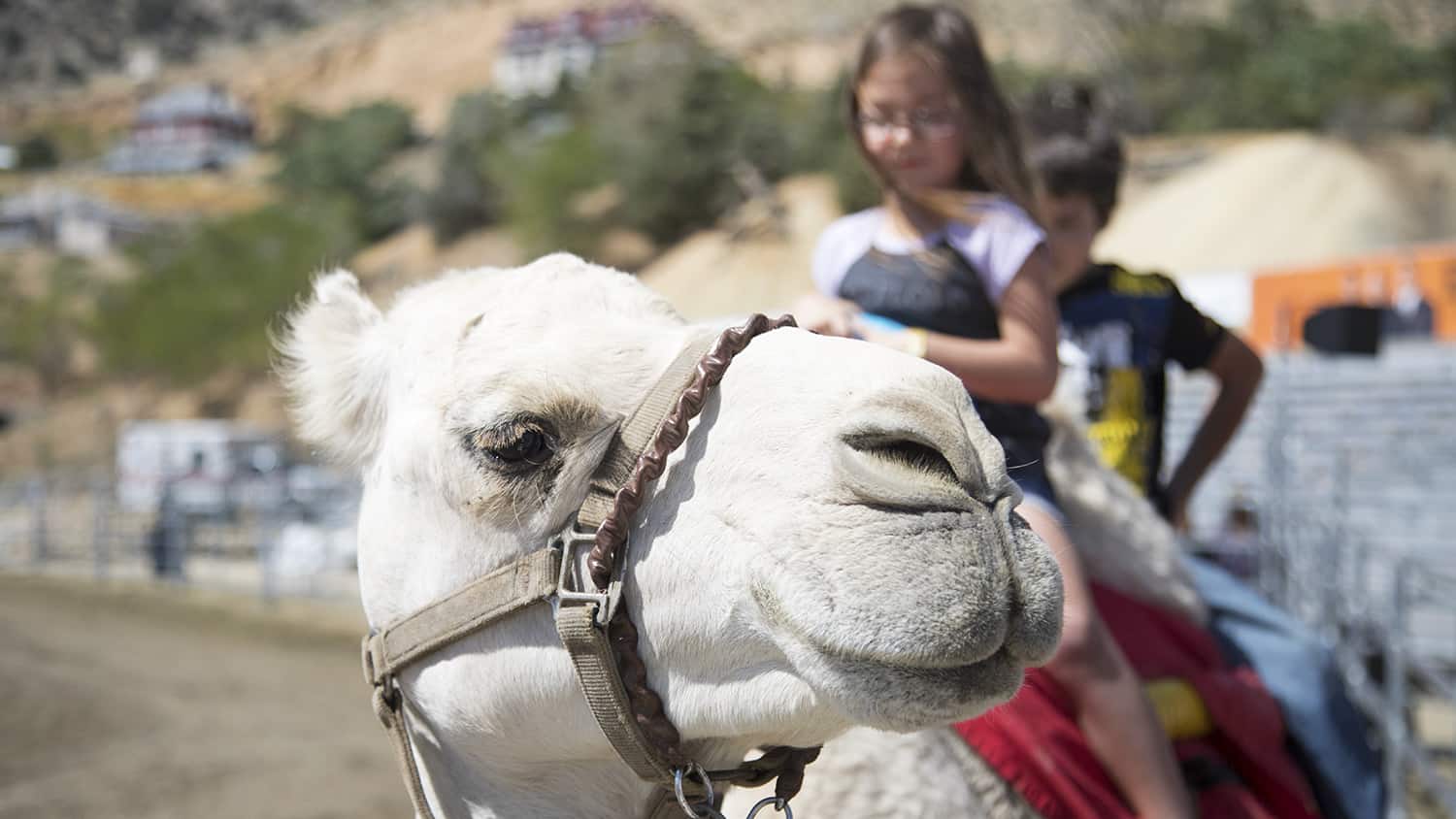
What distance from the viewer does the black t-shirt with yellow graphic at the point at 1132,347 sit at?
3.20 m

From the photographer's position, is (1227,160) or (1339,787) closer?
(1339,787)

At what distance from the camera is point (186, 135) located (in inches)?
3718

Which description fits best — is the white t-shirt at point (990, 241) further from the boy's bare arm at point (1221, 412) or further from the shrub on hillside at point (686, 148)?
the shrub on hillside at point (686, 148)

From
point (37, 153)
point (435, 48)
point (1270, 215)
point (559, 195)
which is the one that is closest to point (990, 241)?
point (1270, 215)

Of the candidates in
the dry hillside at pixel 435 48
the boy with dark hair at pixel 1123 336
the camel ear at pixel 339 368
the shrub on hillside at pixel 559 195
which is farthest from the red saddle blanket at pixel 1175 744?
the dry hillside at pixel 435 48

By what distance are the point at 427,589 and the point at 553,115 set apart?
64.4m

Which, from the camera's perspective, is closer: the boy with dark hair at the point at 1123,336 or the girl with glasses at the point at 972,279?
the girl with glasses at the point at 972,279

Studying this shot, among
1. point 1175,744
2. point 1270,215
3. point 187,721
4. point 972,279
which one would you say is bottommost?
point 1270,215

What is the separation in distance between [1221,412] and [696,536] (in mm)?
2238

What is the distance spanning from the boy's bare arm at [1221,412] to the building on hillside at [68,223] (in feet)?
226

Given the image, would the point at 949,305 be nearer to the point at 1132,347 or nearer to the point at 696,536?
the point at 696,536

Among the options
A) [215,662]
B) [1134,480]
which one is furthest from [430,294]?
[215,662]

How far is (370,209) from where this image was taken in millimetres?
63625

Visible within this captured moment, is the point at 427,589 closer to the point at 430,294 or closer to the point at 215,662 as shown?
the point at 430,294
